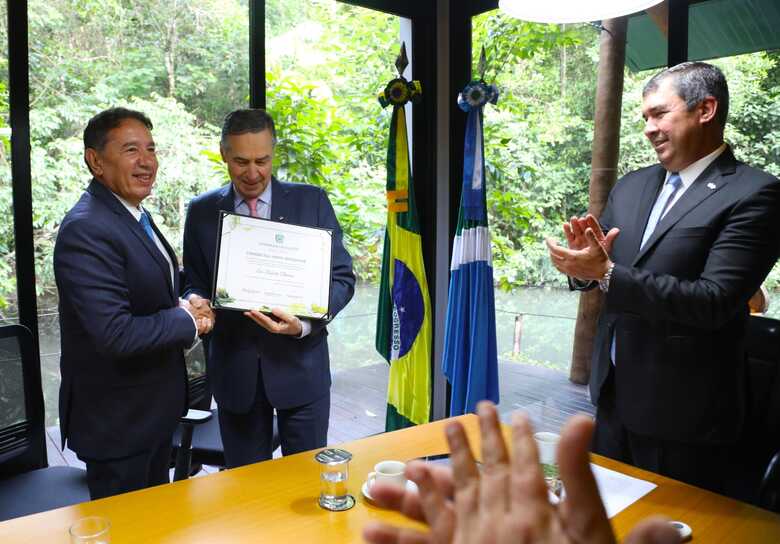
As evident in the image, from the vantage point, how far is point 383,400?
409 cm

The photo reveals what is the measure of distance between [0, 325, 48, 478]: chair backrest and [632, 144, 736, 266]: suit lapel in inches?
83.8

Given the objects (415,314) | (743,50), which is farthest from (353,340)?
(743,50)

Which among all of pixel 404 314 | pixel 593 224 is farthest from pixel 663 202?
pixel 404 314

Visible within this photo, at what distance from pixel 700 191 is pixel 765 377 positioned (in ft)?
2.40

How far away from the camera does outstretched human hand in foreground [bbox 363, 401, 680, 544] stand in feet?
1.38

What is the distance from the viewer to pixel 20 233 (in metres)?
2.57

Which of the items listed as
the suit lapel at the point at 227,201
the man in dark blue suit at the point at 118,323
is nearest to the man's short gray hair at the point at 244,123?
the suit lapel at the point at 227,201

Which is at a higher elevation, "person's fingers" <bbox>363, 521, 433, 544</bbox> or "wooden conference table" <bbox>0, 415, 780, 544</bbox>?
"person's fingers" <bbox>363, 521, 433, 544</bbox>

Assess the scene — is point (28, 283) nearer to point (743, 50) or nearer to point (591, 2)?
point (591, 2)

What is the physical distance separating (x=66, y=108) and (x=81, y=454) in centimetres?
178

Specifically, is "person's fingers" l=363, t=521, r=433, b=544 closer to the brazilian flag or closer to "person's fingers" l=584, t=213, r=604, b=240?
"person's fingers" l=584, t=213, r=604, b=240

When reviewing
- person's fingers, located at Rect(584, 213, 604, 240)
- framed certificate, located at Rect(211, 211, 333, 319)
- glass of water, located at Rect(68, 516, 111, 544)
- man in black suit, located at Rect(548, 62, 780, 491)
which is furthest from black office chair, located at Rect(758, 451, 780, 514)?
glass of water, located at Rect(68, 516, 111, 544)

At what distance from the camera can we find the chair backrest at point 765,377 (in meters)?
2.00

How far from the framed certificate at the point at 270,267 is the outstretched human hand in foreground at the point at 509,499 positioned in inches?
60.8
